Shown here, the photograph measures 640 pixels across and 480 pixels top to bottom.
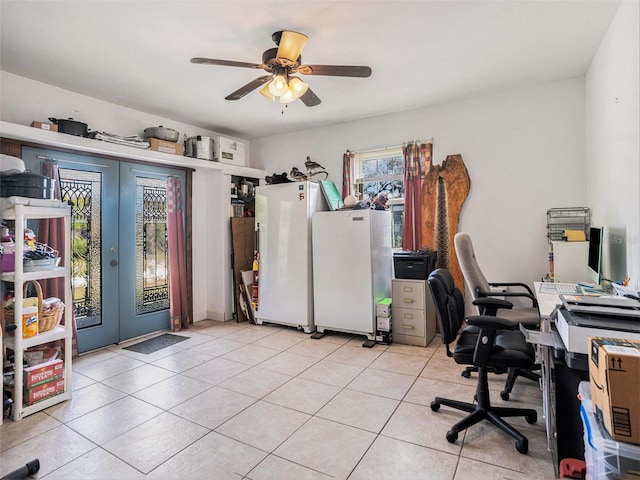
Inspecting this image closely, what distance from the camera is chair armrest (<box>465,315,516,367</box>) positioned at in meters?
1.89

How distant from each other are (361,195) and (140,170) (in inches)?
109

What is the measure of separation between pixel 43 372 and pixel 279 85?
8.78ft

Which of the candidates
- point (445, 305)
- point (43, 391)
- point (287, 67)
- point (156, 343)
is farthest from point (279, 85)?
point (156, 343)

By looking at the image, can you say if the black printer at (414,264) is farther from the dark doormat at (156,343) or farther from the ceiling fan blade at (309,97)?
the dark doormat at (156,343)

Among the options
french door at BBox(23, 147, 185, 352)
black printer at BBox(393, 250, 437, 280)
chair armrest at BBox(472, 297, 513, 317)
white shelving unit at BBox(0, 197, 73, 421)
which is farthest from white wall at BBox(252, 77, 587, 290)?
white shelving unit at BBox(0, 197, 73, 421)

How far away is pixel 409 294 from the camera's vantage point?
371cm

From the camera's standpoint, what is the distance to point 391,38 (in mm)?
2564

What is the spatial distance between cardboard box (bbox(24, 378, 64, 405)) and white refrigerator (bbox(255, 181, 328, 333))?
89.8 inches

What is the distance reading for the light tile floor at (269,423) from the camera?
1.81 meters

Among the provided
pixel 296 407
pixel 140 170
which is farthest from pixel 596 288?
pixel 140 170

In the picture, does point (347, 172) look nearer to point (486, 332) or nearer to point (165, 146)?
point (165, 146)

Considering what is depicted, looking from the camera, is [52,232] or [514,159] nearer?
[52,232]

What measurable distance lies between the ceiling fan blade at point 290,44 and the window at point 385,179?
2281 millimetres

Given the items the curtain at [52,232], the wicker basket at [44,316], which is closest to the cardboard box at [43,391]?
the wicker basket at [44,316]
